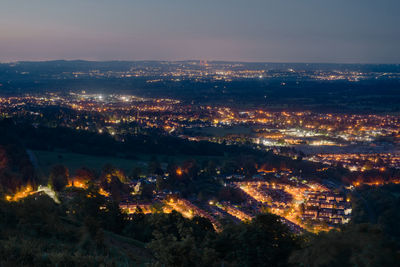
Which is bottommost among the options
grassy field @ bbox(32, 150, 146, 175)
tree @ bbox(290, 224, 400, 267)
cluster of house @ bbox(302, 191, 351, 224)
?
cluster of house @ bbox(302, 191, 351, 224)

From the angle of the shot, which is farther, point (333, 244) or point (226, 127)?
point (226, 127)

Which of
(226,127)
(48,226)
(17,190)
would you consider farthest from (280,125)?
(48,226)

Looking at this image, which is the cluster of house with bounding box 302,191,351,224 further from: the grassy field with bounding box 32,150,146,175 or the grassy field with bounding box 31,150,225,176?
the grassy field with bounding box 32,150,146,175

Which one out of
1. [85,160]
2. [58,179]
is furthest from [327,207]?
[85,160]

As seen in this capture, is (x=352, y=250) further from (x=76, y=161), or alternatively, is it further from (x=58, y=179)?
(x=76, y=161)

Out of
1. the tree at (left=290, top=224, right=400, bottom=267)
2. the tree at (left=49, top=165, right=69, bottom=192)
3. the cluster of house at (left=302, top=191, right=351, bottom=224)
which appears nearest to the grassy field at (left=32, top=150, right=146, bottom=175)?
the tree at (left=49, top=165, right=69, bottom=192)

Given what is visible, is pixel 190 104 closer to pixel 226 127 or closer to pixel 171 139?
pixel 226 127

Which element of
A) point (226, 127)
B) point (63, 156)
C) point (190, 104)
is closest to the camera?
point (63, 156)

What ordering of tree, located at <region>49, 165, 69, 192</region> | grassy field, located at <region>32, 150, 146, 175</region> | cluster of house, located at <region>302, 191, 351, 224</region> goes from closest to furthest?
cluster of house, located at <region>302, 191, 351, 224</region> < tree, located at <region>49, 165, 69, 192</region> < grassy field, located at <region>32, 150, 146, 175</region>
